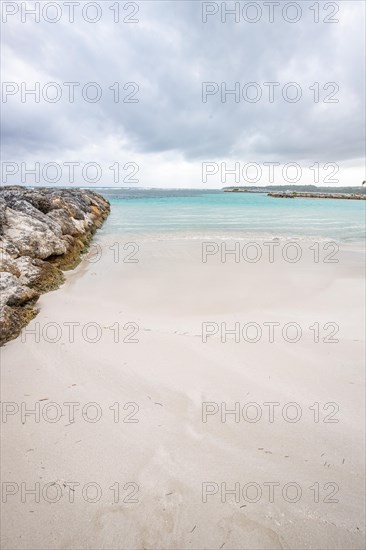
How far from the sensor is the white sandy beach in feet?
6.56

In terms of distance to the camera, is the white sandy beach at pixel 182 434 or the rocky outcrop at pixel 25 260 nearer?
the white sandy beach at pixel 182 434

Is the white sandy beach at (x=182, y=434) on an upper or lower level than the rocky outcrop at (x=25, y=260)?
lower

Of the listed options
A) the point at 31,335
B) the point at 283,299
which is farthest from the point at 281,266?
the point at 31,335

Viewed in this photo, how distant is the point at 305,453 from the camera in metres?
2.52

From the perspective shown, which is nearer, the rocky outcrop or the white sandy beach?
the white sandy beach

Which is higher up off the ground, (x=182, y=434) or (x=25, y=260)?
(x=25, y=260)

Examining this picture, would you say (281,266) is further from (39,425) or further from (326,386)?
(39,425)

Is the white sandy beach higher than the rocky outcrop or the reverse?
the reverse

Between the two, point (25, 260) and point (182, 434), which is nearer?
point (182, 434)

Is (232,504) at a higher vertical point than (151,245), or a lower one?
lower

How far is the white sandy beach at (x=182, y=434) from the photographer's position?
2.00 meters

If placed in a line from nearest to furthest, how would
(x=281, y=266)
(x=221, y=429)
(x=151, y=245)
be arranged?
1. (x=221, y=429)
2. (x=281, y=266)
3. (x=151, y=245)

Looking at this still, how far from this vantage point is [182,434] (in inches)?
105

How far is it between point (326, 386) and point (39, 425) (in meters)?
3.14
